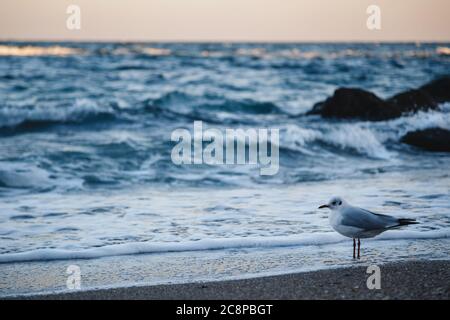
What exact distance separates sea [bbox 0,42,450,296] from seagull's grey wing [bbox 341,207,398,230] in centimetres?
32

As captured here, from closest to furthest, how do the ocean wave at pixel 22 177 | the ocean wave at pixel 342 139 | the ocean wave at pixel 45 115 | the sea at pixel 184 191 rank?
1. the sea at pixel 184 191
2. the ocean wave at pixel 22 177
3. the ocean wave at pixel 342 139
4. the ocean wave at pixel 45 115

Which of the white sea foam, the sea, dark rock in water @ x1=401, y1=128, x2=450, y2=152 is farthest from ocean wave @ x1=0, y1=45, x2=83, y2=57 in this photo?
dark rock in water @ x1=401, y1=128, x2=450, y2=152

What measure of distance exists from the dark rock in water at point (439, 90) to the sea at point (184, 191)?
4.46 ft

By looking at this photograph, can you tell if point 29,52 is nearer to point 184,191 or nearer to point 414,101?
point 414,101

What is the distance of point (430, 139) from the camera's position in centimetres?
1223

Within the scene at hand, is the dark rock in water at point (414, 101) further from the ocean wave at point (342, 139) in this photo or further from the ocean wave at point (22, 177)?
the ocean wave at point (22, 177)

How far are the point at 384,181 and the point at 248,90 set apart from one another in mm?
12880

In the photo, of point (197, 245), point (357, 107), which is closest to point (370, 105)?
point (357, 107)

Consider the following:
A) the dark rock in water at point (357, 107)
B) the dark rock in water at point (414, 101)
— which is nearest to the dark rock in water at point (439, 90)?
the dark rock in water at point (414, 101)

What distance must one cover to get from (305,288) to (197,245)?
4.99ft

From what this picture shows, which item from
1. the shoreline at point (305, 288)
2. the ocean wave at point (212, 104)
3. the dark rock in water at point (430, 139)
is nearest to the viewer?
the shoreline at point (305, 288)

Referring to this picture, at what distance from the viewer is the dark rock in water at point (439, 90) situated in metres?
16.3

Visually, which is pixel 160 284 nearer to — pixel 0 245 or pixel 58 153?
pixel 0 245
